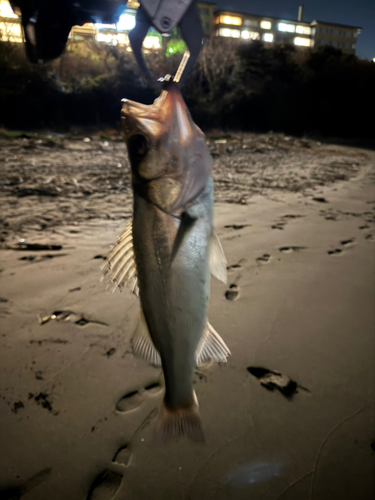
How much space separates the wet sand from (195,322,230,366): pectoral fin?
0.97 meters

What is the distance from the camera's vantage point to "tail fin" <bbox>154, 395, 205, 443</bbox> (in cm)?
152

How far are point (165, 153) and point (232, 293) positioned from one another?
104 inches

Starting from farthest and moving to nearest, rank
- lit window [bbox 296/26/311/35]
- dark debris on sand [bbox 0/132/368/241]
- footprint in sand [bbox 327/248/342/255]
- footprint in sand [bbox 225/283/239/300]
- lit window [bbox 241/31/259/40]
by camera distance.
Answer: lit window [bbox 296/26/311/35] < lit window [bbox 241/31/259/40] < dark debris on sand [bbox 0/132/368/241] < footprint in sand [bbox 327/248/342/255] < footprint in sand [bbox 225/283/239/300]

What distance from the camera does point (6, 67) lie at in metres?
20.3

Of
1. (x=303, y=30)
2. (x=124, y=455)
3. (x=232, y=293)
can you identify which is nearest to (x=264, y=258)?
(x=232, y=293)

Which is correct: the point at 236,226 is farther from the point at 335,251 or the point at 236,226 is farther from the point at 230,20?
the point at 230,20

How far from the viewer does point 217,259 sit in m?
1.37

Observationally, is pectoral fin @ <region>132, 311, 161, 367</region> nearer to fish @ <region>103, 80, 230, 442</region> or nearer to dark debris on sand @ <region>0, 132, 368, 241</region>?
fish @ <region>103, 80, 230, 442</region>

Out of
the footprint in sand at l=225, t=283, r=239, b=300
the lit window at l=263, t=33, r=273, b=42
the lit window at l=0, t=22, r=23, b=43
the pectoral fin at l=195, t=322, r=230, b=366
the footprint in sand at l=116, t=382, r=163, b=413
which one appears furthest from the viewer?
the lit window at l=263, t=33, r=273, b=42

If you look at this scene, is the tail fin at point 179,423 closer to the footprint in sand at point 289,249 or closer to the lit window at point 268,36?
the footprint in sand at point 289,249

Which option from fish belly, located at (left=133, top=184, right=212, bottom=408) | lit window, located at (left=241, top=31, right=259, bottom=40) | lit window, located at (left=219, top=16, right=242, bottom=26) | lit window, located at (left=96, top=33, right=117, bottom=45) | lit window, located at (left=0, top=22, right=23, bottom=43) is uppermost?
lit window, located at (left=219, top=16, right=242, bottom=26)

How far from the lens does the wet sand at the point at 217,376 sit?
200 centimetres

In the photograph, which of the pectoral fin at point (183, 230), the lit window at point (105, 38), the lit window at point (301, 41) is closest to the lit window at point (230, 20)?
the lit window at point (301, 41)

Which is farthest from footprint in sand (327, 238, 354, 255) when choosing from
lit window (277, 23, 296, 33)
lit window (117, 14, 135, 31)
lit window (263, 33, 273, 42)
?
lit window (277, 23, 296, 33)
